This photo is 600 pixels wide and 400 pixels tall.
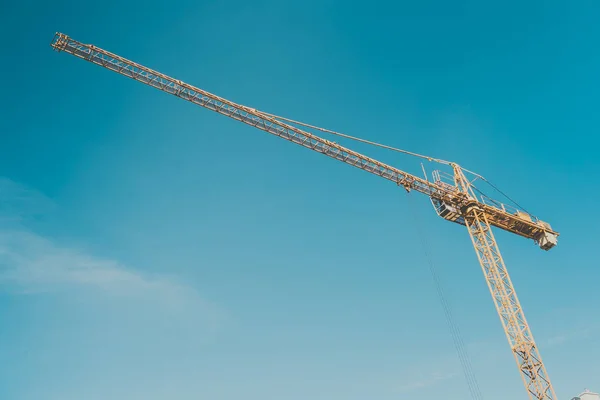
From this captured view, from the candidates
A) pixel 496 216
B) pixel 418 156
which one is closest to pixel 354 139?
pixel 418 156

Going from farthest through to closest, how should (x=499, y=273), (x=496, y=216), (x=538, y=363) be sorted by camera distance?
(x=496, y=216)
(x=499, y=273)
(x=538, y=363)

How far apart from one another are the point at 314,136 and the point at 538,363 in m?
29.3

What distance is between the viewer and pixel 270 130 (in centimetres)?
4891

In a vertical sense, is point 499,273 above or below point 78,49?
below

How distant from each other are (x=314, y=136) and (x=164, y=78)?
16383 mm

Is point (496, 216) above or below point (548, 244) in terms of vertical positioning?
above

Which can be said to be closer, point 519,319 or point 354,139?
point 519,319

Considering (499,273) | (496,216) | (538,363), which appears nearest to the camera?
(538,363)

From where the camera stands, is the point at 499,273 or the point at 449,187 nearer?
the point at 499,273

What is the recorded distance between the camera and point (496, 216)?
4903 cm

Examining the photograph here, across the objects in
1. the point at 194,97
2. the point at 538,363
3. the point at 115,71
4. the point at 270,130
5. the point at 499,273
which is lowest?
the point at 538,363

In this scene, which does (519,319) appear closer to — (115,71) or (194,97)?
(194,97)

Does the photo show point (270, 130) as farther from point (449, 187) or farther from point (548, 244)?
point (548, 244)

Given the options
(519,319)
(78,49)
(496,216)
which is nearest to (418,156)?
(496,216)
